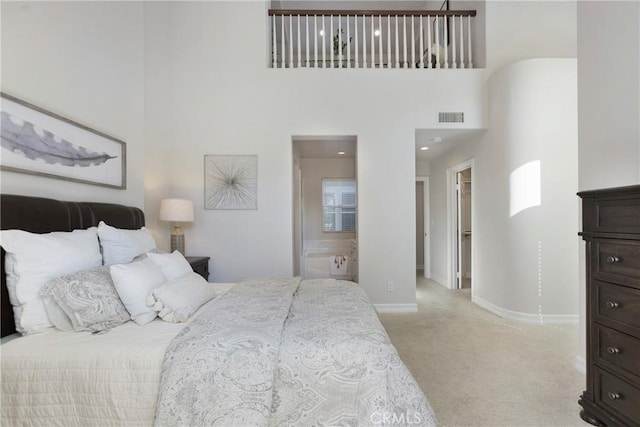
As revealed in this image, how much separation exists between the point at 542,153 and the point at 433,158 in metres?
2.38

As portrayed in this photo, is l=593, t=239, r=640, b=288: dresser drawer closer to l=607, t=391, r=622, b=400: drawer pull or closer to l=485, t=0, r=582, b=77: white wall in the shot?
l=607, t=391, r=622, b=400: drawer pull

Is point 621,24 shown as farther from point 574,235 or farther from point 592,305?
point 574,235

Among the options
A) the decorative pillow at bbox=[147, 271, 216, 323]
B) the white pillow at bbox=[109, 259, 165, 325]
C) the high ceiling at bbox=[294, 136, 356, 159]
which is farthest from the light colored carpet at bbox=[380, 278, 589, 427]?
the high ceiling at bbox=[294, 136, 356, 159]

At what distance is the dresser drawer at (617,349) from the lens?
1.50m

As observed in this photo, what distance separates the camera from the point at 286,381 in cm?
121

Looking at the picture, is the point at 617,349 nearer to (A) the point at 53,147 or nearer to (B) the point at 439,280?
(A) the point at 53,147

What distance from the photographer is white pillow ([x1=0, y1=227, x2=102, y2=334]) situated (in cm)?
148

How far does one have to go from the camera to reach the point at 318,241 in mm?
6445

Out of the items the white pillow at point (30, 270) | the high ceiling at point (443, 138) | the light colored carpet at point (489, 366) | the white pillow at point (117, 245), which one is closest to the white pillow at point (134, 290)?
the white pillow at point (30, 270)

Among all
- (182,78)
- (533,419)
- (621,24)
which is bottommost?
(533,419)

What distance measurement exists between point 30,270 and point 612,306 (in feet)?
9.87

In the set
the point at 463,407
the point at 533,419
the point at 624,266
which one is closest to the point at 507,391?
the point at 533,419

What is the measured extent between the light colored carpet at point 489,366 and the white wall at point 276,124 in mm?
713

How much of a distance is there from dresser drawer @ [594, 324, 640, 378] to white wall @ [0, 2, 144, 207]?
11.4 feet
